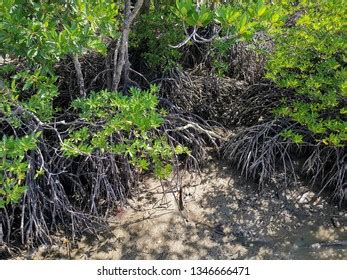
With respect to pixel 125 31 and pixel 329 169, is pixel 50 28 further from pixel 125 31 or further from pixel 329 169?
pixel 329 169

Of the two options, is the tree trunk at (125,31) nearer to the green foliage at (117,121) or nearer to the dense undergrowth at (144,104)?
the dense undergrowth at (144,104)

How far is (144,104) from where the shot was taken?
223cm

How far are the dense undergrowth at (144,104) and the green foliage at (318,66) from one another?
0.01m

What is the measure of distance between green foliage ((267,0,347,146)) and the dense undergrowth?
0.4 inches

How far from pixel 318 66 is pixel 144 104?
4.95 ft

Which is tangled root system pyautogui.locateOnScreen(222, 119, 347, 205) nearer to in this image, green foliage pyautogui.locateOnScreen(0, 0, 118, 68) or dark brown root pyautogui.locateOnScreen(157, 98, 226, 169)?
dark brown root pyautogui.locateOnScreen(157, 98, 226, 169)

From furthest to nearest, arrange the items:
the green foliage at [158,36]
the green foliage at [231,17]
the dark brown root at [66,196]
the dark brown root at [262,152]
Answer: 1. the green foliage at [158,36]
2. the dark brown root at [262,152]
3. the dark brown root at [66,196]
4. the green foliage at [231,17]

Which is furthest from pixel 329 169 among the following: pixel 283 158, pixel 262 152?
pixel 262 152

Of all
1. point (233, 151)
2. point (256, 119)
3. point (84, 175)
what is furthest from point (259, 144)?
point (84, 175)

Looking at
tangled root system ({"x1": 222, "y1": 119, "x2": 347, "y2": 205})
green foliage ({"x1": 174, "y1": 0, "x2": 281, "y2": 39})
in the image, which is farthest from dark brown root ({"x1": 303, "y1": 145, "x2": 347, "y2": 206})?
green foliage ({"x1": 174, "y1": 0, "x2": 281, "y2": 39})

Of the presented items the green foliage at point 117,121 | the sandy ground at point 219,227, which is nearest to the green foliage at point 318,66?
the sandy ground at point 219,227

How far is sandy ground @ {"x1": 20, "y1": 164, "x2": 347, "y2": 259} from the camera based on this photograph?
107 inches

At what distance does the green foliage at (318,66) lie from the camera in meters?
2.80

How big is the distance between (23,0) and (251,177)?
6.57 ft
